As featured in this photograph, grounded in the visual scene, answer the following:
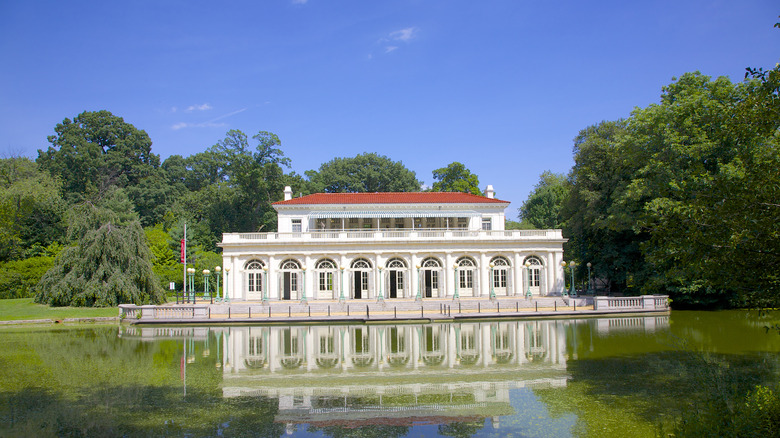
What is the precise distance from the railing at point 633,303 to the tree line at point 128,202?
27.3 metres

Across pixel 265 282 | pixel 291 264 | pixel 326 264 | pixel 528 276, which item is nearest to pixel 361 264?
pixel 326 264

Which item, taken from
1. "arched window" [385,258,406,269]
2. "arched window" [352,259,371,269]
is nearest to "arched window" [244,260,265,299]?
"arched window" [352,259,371,269]

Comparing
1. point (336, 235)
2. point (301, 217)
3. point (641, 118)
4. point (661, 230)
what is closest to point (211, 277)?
point (301, 217)

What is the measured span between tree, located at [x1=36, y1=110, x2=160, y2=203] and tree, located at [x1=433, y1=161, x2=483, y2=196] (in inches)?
1568

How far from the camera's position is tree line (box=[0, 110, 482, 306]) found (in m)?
32.8

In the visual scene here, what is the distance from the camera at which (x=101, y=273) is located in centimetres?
3188

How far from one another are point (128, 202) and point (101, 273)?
77.4ft

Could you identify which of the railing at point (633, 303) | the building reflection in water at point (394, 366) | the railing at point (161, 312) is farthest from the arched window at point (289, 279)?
the railing at point (633, 303)

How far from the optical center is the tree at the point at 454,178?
6981 centimetres

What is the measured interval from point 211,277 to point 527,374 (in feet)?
118

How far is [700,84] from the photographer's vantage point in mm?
29969

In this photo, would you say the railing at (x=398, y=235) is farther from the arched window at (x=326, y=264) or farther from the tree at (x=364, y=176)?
the tree at (x=364, y=176)

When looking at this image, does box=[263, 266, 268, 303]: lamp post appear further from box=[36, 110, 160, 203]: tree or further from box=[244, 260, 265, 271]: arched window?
box=[36, 110, 160, 203]: tree

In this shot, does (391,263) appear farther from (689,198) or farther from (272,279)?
(689,198)
